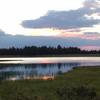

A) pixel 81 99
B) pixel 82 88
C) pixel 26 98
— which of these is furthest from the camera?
pixel 82 88

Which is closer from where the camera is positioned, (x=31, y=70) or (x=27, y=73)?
(x=27, y=73)

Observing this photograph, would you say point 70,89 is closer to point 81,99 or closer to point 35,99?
point 81,99

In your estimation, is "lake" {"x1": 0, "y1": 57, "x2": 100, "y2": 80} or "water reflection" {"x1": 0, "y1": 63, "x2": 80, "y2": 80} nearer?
"water reflection" {"x1": 0, "y1": 63, "x2": 80, "y2": 80}

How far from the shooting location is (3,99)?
81.9 ft

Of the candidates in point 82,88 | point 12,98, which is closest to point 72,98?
point 82,88

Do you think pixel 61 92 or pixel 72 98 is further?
pixel 61 92

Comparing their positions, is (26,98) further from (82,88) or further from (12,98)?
(82,88)

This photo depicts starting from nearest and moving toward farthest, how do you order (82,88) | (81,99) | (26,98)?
1. (26,98)
2. (81,99)
3. (82,88)

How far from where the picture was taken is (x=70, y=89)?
27297mm

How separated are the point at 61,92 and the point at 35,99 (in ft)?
14.2

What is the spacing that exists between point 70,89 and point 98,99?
2.99 meters

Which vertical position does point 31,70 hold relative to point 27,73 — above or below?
below

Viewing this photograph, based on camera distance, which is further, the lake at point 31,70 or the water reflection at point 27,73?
the lake at point 31,70

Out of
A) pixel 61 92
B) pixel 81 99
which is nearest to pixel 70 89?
pixel 61 92
